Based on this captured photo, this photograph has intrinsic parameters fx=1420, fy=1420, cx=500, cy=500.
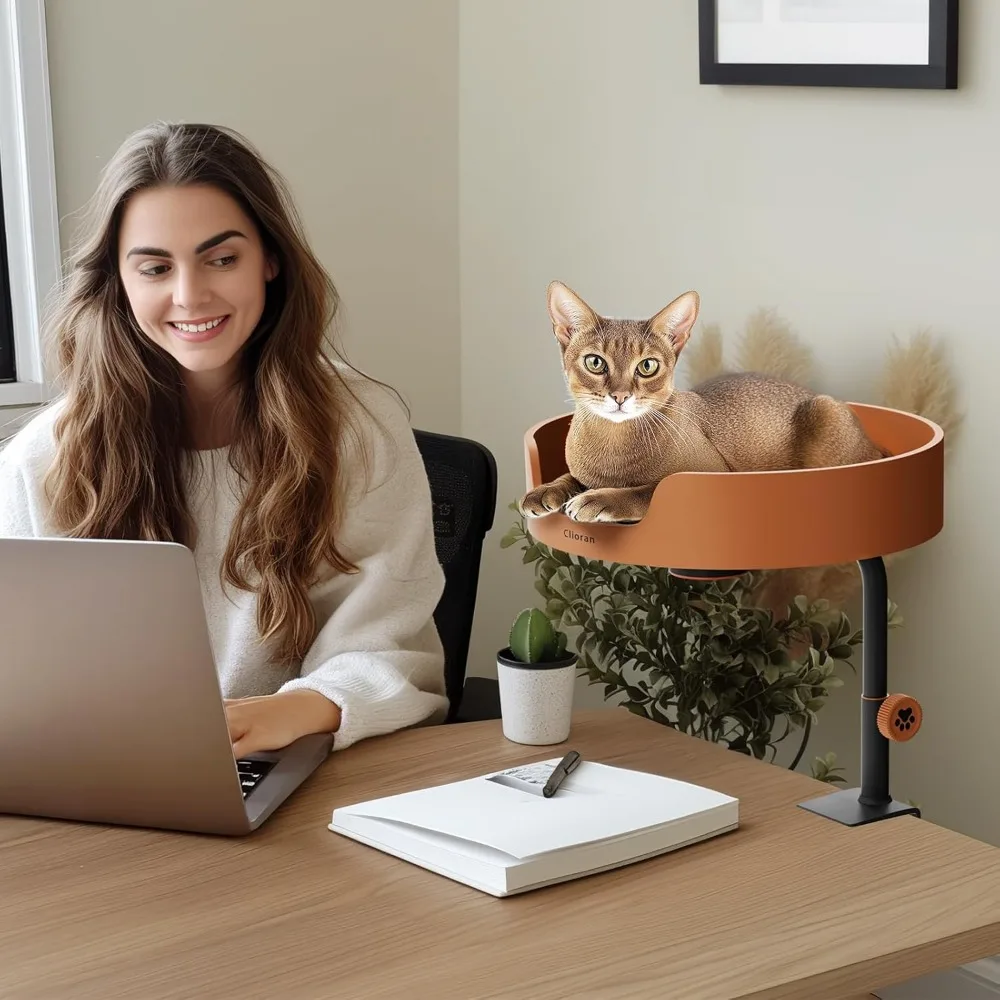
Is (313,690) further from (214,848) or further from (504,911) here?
(504,911)

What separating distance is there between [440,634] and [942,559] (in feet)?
2.25

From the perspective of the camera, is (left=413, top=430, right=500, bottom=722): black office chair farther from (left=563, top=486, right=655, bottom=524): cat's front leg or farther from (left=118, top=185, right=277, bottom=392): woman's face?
(left=563, top=486, right=655, bottom=524): cat's front leg

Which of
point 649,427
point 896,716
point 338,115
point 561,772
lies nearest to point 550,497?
point 649,427

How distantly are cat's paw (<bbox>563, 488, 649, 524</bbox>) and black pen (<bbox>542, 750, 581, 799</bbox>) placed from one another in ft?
0.83

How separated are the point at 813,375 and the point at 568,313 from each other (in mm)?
971

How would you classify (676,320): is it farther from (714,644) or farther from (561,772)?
(714,644)

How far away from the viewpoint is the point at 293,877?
114 cm

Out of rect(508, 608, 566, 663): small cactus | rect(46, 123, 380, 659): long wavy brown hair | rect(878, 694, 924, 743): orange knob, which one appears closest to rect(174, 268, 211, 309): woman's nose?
rect(46, 123, 380, 659): long wavy brown hair

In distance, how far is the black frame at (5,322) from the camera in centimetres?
246

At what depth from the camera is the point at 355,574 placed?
169 cm

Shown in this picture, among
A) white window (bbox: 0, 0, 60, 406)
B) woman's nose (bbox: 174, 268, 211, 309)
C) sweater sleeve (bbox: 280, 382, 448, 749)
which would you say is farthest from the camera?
white window (bbox: 0, 0, 60, 406)

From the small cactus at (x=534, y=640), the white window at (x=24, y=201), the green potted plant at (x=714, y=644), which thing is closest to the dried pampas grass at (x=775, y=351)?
the green potted plant at (x=714, y=644)

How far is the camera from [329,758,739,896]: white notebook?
111 centimetres

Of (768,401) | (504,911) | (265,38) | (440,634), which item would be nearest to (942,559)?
(440,634)
